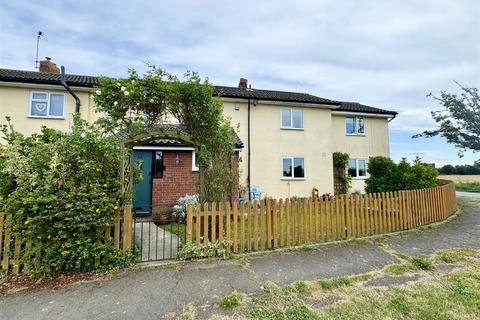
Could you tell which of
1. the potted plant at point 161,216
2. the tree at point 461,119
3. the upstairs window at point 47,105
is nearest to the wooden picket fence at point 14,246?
the potted plant at point 161,216

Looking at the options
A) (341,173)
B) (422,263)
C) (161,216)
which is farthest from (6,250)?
(341,173)

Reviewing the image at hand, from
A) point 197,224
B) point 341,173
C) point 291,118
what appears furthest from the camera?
point 341,173

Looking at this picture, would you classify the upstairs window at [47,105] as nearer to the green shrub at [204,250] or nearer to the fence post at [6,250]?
the fence post at [6,250]

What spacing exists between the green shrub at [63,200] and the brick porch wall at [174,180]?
5.62m

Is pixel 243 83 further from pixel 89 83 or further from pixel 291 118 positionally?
pixel 89 83

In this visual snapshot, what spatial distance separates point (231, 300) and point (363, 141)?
52.7 ft

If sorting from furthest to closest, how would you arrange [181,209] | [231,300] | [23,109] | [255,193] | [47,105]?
[255,193], [47,105], [23,109], [181,209], [231,300]

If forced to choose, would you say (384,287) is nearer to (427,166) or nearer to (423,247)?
(423,247)

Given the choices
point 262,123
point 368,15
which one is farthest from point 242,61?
point 368,15

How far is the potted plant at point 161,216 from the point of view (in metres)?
8.83

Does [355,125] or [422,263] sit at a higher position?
[355,125]

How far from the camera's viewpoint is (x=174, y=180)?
10.5 m

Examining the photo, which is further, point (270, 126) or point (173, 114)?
point (270, 126)

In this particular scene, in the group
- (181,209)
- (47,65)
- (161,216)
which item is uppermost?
(47,65)
